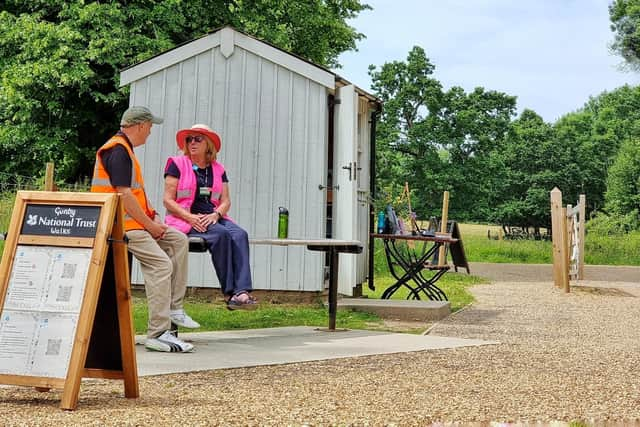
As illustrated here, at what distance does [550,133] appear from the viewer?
43.3m

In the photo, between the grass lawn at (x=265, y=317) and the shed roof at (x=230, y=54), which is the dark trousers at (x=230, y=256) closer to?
the grass lawn at (x=265, y=317)

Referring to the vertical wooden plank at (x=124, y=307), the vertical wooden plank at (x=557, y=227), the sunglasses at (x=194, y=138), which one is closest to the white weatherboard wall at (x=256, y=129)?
the sunglasses at (x=194, y=138)

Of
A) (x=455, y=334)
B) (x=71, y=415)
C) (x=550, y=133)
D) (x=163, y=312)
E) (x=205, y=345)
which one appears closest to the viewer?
(x=71, y=415)

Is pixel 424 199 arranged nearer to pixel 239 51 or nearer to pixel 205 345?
pixel 239 51

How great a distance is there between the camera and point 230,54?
1027 centimetres

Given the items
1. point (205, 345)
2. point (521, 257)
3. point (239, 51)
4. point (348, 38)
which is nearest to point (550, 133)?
point (521, 257)

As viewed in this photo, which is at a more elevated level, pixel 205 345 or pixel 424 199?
pixel 424 199

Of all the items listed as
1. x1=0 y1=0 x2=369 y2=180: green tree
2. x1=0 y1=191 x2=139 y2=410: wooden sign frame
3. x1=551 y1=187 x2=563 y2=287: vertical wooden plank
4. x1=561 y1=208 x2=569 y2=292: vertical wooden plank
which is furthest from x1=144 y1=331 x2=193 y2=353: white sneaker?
x1=0 y1=0 x2=369 y2=180: green tree

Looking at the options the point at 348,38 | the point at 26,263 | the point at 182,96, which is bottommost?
the point at 26,263

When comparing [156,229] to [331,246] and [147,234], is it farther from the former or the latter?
[331,246]

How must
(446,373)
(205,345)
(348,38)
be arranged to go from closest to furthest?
(446,373) < (205,345) < (348,38)

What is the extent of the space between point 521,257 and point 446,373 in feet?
70.7

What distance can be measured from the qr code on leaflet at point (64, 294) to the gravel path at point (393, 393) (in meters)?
0.50

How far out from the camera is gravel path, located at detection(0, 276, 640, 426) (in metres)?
3.76
